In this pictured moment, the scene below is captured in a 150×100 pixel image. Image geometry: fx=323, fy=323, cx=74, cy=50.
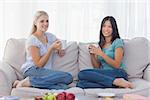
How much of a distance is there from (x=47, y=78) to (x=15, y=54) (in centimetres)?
54

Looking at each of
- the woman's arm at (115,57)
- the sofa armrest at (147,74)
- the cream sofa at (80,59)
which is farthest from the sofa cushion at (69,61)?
the sofa armrest at (147,74)

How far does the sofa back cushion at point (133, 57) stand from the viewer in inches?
141

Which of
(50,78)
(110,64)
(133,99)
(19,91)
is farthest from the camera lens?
(110,64)

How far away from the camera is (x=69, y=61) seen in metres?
3.62

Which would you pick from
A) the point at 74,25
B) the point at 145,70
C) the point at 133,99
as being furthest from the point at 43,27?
the point at 133,99

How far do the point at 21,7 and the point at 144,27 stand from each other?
161 cm

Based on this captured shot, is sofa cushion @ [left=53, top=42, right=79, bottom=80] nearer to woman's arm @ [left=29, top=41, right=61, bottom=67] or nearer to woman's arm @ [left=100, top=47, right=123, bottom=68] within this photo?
woman's arm @ [left=29, top=41, right=61, bottom=67]

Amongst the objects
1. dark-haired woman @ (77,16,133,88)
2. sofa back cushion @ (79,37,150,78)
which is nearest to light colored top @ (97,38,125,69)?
dark-haired woman @ (77,16,133,88)

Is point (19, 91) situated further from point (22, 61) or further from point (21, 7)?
point (21, 7)

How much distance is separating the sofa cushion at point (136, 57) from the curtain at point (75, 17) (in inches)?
22.0

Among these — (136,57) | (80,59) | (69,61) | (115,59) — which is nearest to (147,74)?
(136,57)

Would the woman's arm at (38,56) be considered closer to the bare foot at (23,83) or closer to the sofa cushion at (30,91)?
the bare foot at (23,83)

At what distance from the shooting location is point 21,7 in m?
4.14

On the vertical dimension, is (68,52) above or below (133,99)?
above
